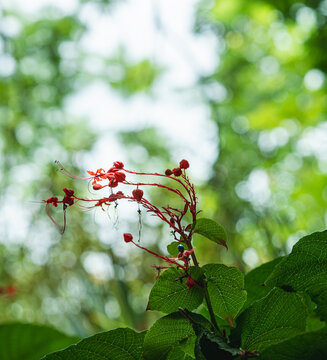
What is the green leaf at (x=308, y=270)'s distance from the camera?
1.40ft

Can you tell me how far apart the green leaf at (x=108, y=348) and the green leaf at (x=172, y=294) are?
5 cm

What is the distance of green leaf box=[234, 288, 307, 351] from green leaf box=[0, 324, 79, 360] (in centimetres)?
73

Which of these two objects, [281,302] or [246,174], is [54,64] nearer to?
[246,174]

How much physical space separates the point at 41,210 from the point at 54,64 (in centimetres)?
180

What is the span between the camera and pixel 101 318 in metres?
1.97

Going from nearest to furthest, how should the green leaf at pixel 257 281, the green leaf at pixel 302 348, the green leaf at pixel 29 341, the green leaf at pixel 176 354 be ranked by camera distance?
the green leaf at pixel 302 348
the green leaf at pixel 176 354
the green leaf at pixel 257 281
the green leaf at pixel 29 341

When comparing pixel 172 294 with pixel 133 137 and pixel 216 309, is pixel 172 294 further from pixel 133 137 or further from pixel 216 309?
pixel 133 137

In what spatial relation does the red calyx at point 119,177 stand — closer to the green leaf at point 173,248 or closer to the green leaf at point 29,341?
the green leaf at point 173,248

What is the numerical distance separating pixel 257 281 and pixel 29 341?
0.71m

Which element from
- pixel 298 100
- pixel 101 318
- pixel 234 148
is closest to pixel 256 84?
pixel 234 148

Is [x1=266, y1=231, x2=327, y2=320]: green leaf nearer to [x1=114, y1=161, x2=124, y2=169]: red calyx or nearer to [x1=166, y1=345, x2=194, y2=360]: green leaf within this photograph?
[x1=166, y1=345, x2=194, y2=360]: green leaf

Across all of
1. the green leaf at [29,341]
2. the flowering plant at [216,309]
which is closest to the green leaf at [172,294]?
the flowering plant at [216,309]

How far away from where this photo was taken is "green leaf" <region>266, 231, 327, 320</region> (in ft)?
1.40

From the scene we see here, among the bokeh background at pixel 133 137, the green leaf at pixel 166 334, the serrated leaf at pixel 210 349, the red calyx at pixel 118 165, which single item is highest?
Answer: the bokeh background at pixel 133 137
